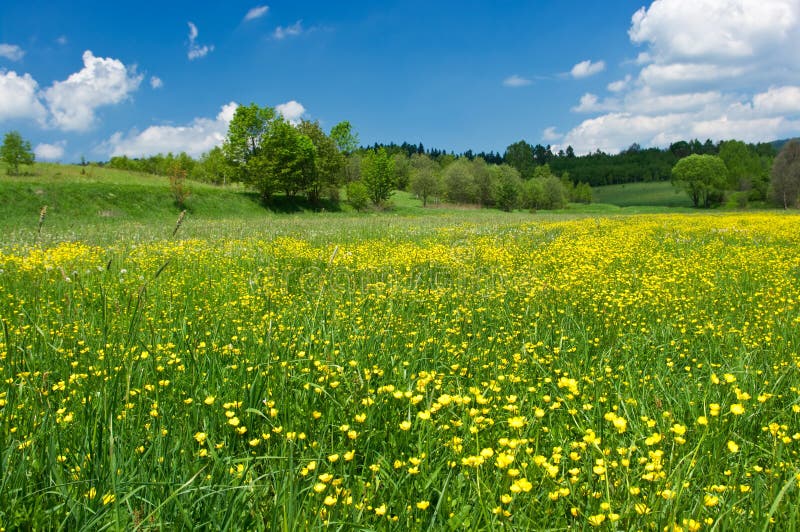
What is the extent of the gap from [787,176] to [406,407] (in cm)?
8087

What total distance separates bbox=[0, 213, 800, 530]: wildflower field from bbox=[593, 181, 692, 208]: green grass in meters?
117

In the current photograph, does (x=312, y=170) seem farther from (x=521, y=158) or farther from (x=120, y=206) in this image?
(x=521, y=158)

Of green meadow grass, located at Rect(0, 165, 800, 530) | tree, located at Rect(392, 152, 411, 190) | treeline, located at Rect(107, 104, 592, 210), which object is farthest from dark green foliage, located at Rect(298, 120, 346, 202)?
tree, located at Rect(392, 152, 411, 190)

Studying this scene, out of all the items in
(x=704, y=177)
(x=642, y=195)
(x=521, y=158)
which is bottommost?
(x=642, y=195)

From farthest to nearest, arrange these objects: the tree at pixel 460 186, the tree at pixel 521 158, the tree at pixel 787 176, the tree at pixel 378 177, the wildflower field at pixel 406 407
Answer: the tree at pixel 521 158
the tree at pixel 460 186
the tree at pixel 787 176
the tree at pixel 378 177
the wildflower field at pixel 406 407

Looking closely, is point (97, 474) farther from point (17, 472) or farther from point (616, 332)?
point (616, 332)

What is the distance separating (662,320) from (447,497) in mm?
4492

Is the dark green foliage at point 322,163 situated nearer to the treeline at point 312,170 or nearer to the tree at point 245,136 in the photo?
the treeline at point 312,170

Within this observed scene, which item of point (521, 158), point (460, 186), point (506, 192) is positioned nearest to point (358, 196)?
point (460, 186)

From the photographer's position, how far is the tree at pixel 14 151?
40.0m

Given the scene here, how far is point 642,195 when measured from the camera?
438 feet

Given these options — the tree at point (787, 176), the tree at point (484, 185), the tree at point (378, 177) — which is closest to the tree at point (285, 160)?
the tree at point (378, 177)

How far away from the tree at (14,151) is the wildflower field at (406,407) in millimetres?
44450

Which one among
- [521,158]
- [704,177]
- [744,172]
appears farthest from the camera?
[521,158]
